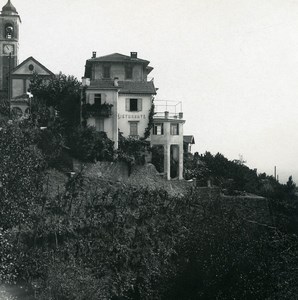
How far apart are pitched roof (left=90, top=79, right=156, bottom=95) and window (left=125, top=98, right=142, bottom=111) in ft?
2.34

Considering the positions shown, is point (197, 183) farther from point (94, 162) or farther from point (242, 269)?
point (242, 269)

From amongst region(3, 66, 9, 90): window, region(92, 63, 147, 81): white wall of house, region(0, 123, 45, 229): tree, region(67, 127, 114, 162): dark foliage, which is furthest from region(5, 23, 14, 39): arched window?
region(0, 123, 45, 229): tree

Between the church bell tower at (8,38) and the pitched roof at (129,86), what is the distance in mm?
25655

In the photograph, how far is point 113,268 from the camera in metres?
34.2

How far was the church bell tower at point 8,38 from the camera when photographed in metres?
67.6

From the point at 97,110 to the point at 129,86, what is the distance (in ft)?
14.9

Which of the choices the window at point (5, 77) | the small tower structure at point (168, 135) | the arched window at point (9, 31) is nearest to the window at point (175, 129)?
the small tower structure at point (168, 135)

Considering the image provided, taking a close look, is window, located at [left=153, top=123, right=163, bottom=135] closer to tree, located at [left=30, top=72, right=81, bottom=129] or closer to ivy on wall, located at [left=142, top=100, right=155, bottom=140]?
ivy on wall, located at [left=142, top=100, right=155, bottom=140]

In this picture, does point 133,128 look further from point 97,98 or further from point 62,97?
point 62,97

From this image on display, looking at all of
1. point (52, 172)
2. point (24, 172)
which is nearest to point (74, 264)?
point (24, 172)

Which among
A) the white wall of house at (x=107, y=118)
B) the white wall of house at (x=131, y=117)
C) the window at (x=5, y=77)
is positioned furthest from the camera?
the window at (x=5, y=77)

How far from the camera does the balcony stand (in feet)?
145

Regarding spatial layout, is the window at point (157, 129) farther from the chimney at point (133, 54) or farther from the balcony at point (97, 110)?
the chimney at point (133, 54)

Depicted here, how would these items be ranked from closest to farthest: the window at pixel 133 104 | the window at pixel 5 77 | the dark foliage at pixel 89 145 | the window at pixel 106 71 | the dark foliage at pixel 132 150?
the dark foliage at pixel 89 145 < the dark foliage at pixel 132 150 < the window at pixel 133 104 < the window at pixel 106 71 < the window at pixel 5 77
